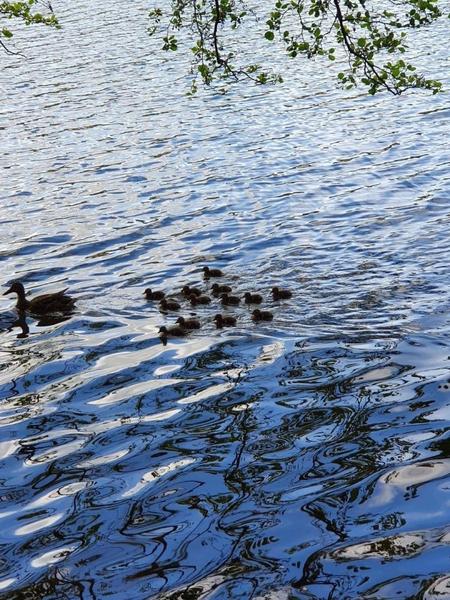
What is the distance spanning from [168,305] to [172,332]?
1.26 metres

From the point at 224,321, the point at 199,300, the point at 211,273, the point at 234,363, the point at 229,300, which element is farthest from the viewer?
the point at 211,273

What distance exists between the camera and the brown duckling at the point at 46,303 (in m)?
13.5

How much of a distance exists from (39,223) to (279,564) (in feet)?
40.3

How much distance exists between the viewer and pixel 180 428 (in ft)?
30.9

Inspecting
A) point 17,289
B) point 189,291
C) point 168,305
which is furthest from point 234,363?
point 17,289

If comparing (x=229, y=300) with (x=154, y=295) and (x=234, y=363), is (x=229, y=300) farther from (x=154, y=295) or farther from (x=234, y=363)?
(x=234, y=363)

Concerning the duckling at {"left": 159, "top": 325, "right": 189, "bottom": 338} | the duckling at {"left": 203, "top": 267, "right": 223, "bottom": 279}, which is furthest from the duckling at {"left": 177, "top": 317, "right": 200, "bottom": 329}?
the duckling at {"left": 203, "top": 267, "right": 223, "bottom": 279}

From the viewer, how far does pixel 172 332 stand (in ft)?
40.3

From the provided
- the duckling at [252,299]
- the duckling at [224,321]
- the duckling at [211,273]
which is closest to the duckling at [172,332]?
the duckling at [224,321]

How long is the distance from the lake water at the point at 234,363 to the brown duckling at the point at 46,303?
0.36m

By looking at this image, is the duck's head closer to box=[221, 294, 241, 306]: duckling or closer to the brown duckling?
the brown duckling

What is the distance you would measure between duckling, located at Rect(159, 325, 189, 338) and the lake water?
8.2 inches

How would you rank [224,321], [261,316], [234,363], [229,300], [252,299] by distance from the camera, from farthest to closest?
[229,300] < [252,299] < [224,321] < [261,316] < [234,363]

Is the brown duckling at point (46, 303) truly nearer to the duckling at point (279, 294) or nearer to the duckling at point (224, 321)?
Answer: the duckling at point (224, 321)
